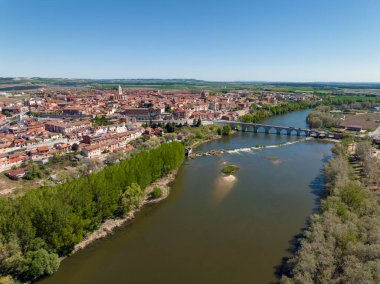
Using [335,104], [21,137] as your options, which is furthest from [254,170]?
[335,104]

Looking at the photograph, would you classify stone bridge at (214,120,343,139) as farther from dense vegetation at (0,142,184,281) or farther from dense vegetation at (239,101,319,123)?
dense vegetation at (0,142,184,281)

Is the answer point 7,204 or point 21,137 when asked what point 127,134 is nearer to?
point 21,137

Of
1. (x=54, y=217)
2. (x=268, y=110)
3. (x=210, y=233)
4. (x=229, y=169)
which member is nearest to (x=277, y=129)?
(x=268, y=110)

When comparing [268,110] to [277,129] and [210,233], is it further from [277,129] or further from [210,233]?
[210,233]

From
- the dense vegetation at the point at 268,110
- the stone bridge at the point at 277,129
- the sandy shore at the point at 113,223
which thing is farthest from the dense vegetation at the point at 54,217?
the dense vegetation at the point at 268,110

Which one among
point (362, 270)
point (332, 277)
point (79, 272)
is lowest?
point (79, 272)

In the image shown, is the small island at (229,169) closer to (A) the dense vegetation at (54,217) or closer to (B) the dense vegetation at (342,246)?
(A) the dense vegetation at (54,217)
